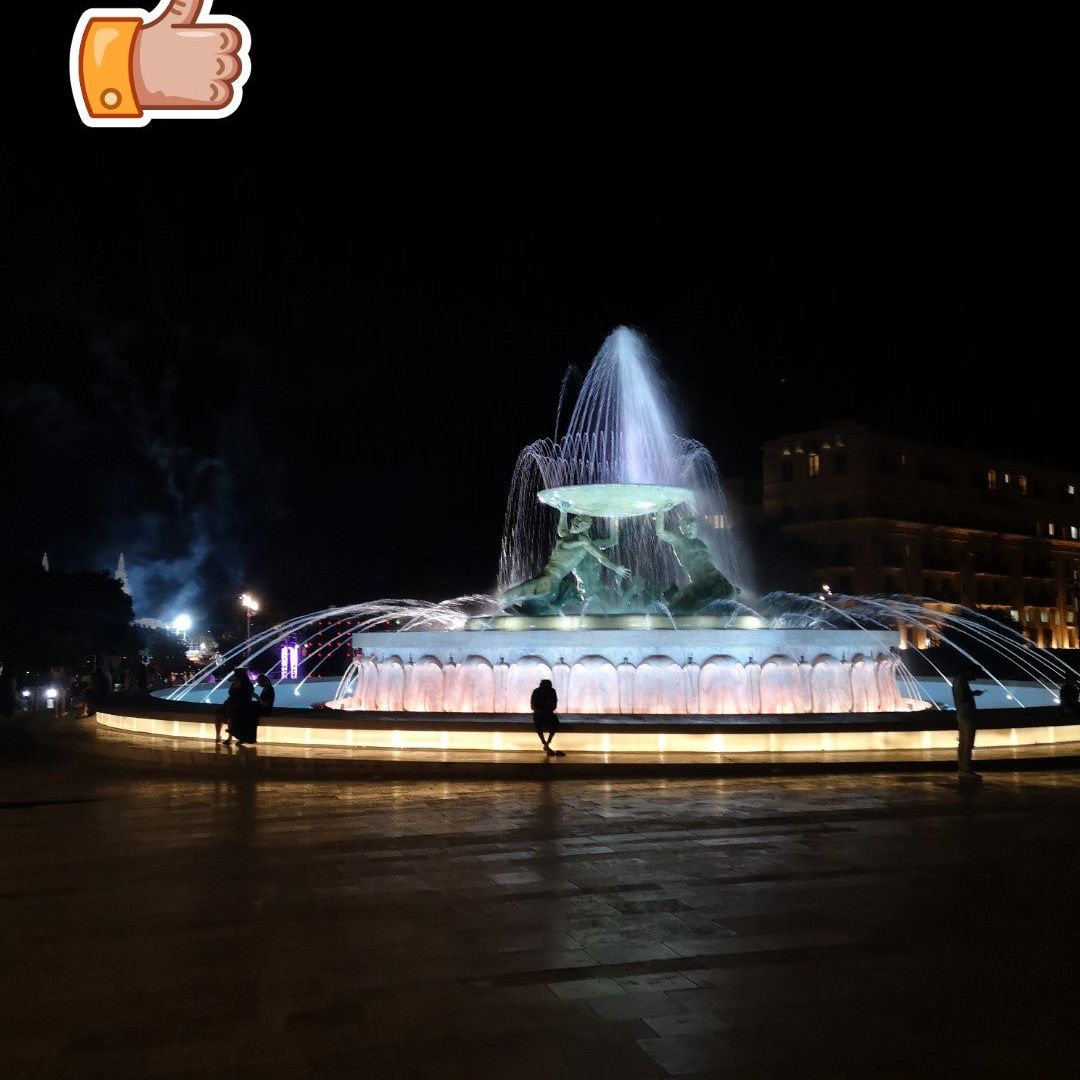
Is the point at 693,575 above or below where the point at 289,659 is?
above

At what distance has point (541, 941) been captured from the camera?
5.92 m

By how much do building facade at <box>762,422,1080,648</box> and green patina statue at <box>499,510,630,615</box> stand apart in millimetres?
48758

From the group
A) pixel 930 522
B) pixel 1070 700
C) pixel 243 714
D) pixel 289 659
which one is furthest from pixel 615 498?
pixel 930 522

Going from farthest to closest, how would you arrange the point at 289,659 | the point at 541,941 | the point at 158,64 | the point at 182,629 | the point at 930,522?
the point at 182,629 < the point at 930,522 < the point at 289,659 < the point at 158,64 < the point at 541,941

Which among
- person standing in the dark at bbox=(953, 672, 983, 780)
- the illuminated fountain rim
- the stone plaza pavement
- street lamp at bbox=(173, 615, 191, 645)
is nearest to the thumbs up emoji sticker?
the stone plaza pavement

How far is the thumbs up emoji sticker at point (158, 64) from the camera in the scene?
14008 mm

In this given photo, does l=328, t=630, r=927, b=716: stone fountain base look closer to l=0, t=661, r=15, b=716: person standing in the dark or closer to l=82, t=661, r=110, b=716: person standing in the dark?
l=82, t=661, r=110, b=716: person standing in the dark

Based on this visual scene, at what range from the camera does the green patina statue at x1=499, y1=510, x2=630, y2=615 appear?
20359 mm

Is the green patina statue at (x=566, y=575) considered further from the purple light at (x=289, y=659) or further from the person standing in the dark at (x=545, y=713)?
the purple light at (x=289, y=659)

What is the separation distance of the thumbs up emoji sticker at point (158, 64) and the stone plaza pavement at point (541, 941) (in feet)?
28.2

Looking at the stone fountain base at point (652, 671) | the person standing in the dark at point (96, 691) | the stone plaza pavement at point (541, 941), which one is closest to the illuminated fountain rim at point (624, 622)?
the stone fountain base at point (652, 671)

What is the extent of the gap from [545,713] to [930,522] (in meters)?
63.2

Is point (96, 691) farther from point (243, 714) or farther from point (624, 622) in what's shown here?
point (624, 622)

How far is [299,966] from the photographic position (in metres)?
5.50
